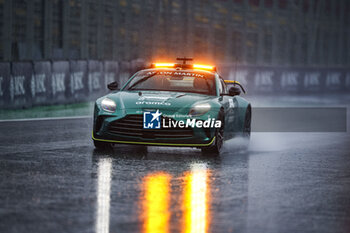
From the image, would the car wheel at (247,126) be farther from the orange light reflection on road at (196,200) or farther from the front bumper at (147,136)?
the orange light reflection on road at (196,200)

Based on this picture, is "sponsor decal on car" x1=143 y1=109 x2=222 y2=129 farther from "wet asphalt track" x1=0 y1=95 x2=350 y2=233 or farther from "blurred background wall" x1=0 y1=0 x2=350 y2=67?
"blurred background wall" x1=0 y1=0 x2=350 y2=67

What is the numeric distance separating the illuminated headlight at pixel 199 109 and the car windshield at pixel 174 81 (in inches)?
41.7

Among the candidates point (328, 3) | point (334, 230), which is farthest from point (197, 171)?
point (328, 3)

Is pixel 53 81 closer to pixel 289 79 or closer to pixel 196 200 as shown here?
pixel 196 200

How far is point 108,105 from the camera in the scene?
41.1 ft

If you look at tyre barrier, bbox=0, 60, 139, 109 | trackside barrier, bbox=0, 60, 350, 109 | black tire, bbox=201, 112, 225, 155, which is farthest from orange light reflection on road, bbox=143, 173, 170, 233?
tyre barrier, bbox=0, 60, 139, 109

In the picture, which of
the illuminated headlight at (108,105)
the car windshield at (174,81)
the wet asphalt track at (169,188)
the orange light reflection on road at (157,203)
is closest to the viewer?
the orange light reflection on road at (157,203)

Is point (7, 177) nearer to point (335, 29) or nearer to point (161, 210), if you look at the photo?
point (161, 210)

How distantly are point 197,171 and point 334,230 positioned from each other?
3.90m

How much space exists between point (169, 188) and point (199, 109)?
3328 millimetres

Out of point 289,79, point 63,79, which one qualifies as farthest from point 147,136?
point 289,79

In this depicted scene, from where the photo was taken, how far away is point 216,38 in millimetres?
42875

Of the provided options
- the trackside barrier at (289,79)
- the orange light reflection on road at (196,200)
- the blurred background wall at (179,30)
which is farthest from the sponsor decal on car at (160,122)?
the trackside barrier at (289,79)

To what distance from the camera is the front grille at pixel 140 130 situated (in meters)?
12.1
